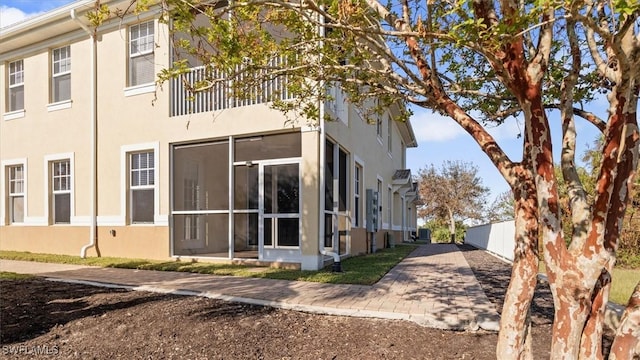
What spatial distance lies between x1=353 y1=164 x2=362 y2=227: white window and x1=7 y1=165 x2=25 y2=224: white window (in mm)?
10198

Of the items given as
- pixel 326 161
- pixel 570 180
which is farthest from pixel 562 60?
pixel 326 161

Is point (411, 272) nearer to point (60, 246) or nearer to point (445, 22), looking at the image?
point (445, 22)

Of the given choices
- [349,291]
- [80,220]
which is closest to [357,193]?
[349,291]

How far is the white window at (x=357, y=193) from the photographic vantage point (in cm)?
1236

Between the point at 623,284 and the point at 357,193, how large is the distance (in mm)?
6808

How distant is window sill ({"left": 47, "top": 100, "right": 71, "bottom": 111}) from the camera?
40.1 ft

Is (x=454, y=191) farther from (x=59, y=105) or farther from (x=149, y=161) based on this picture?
(x=59, y=105)

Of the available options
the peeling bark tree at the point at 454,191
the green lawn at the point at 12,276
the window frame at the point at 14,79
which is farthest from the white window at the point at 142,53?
the peeling bark tree at the point at 454,191

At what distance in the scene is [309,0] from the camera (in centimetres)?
328

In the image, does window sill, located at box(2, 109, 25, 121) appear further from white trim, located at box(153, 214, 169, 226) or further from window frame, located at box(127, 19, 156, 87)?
white trim, located at box(153, 214, 169, 226)

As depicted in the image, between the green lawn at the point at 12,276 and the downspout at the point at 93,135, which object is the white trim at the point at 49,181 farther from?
the green lawn at the point at 12,276

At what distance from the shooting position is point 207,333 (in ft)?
14.8

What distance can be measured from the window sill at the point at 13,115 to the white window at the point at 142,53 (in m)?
4.78

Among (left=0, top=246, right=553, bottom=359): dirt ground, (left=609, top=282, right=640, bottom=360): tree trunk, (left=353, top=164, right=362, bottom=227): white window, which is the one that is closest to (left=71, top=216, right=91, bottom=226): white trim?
(left=0, top=246, right=553, bottom=359): dirt ground
